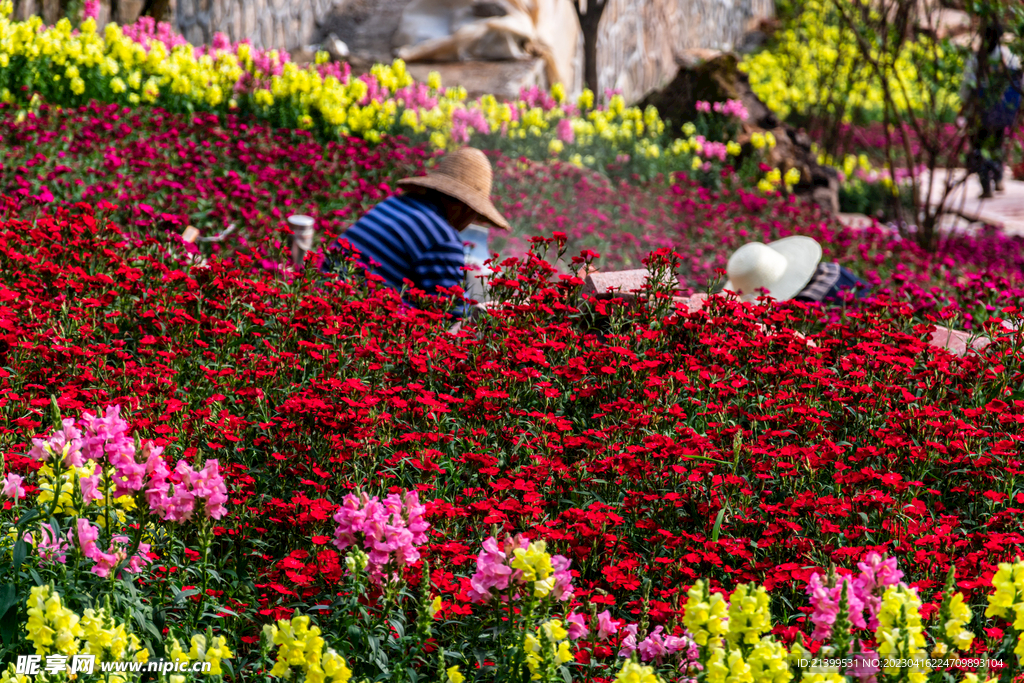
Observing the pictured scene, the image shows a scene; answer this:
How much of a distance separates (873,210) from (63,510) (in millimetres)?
11279

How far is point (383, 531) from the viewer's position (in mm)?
2357

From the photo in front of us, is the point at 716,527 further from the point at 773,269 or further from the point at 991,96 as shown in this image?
the point at 991,96

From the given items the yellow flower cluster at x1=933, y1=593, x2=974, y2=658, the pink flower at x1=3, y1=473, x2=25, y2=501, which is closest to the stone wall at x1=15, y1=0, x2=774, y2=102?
the pink flower at x1=3, y1=473, x2=25, y2=501

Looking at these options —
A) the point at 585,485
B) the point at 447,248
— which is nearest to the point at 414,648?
the point at 585,485

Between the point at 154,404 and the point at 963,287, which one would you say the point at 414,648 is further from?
the point at 963,287

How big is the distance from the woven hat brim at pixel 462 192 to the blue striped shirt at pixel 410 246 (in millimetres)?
149

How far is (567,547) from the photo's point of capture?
289cm

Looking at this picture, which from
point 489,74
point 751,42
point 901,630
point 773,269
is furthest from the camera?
point 751,42

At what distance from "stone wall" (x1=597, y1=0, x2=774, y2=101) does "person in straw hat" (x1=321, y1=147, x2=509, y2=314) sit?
456 inches

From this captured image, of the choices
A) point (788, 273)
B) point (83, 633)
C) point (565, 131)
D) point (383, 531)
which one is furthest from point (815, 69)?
point (83, 633)

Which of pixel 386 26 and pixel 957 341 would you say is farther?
pixel 386 26

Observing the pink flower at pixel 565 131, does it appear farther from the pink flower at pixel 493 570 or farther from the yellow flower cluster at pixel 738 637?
the yellow flower cluster at pixel 738 637

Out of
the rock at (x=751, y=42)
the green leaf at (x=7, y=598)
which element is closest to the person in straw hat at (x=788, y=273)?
the green leaf at (x=7, y=598)

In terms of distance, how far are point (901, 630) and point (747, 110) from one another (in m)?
9.54
